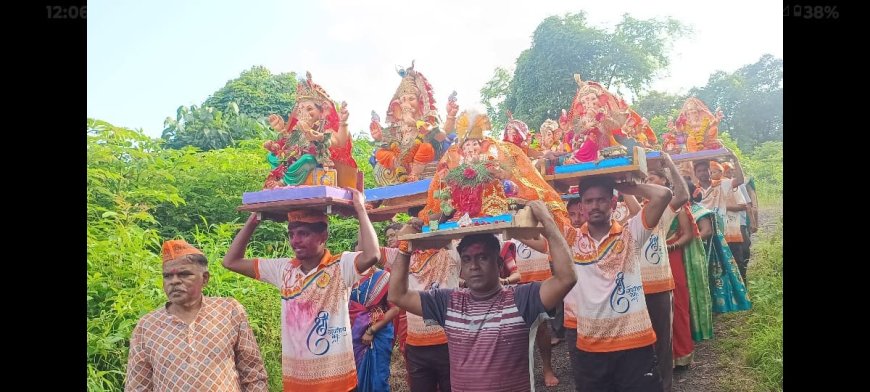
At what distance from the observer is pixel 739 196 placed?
8.05 metres

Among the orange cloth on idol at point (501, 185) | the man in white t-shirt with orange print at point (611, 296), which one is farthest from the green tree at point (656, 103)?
Answer: the orange cloth on idol at point (501, 185)

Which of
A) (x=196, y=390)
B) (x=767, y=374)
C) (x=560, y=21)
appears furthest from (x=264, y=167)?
(x=560, y=21)

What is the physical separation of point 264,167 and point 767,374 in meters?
5.93

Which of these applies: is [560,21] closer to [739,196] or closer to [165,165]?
[739,196]

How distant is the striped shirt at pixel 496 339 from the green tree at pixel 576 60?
503 inches

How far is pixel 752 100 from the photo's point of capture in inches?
583

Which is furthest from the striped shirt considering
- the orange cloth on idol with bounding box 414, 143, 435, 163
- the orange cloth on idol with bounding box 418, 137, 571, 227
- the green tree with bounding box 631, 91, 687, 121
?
the green tree with bounding box 631, 91, 687, 121

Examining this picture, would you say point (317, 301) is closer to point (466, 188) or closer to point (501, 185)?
point (466, 188)

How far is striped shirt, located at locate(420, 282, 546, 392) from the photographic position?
144 inches

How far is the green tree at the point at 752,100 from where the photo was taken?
47.5 feet

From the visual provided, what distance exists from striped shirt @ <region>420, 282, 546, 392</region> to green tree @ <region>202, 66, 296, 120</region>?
1062cm

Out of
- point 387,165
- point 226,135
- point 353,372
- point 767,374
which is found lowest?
point 767,374

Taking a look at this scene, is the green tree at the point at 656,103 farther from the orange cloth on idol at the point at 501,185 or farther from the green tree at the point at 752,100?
the orange cloth on idol at the point at 501,185

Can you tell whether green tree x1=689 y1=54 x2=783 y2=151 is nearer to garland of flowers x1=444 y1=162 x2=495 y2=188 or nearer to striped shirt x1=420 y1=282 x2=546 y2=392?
garland of flowers x1=444 y1=162 x2=495 y2=188
